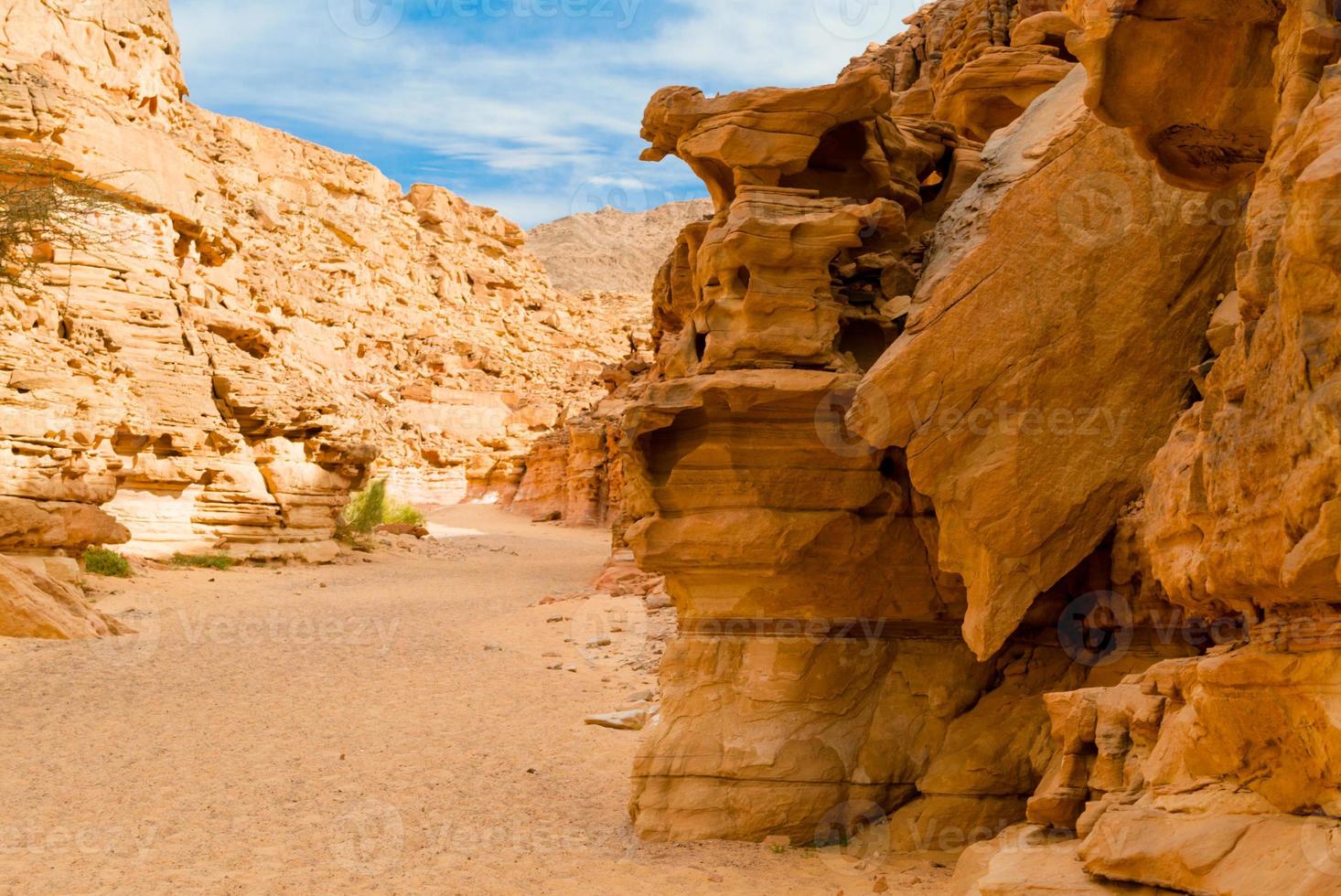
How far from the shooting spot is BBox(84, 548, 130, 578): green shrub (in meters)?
15.7

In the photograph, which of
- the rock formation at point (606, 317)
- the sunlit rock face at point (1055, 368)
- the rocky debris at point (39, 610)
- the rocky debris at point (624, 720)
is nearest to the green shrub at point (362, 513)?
the rock formation at point (606, 317)

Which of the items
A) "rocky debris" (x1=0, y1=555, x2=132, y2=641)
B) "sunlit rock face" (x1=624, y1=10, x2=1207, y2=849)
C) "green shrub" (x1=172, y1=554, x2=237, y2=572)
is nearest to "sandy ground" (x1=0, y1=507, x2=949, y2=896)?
"rocky debris" (x1=0, y1=555, x2=132, y2=641)

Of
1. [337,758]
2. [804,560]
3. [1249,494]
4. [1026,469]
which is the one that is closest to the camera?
[1249,494]

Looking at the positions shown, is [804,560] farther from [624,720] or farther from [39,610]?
[39,610]

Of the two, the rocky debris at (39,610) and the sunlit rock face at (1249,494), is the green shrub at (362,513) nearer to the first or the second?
the rocky debris at (39,610)

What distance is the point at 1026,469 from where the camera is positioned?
572 centimetres

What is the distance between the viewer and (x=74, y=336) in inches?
648

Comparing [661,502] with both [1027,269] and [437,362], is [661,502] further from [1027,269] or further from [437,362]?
[437,362]

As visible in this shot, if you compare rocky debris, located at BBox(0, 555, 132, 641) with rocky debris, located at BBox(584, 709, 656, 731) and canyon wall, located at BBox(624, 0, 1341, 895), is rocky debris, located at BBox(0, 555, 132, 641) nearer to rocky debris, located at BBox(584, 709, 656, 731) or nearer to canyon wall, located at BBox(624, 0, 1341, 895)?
rocky debris, located at BBox(584, 709, 656, 731)

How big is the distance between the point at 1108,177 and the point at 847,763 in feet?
13.2

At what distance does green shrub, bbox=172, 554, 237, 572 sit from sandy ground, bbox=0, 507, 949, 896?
1027 mm

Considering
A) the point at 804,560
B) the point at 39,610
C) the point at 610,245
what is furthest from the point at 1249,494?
the point at 610,245

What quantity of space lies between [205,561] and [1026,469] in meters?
16.2

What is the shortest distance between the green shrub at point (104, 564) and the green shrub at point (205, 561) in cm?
163
